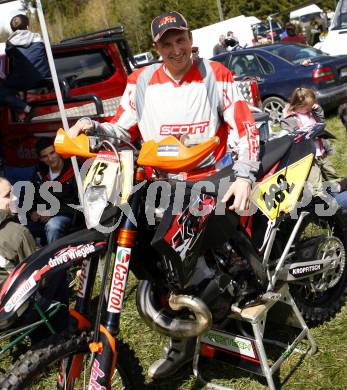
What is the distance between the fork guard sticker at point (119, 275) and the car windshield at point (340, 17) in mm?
10329

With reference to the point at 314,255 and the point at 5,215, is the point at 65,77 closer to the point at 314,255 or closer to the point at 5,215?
the point at 5,215

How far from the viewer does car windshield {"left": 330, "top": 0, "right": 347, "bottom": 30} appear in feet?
36.4

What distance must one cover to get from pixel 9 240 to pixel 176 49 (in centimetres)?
157

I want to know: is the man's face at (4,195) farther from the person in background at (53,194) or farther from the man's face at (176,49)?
the man's face at (176,49)

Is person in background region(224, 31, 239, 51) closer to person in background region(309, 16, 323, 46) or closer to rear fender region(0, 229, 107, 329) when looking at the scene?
person in background region(309, 16, 323, 46)

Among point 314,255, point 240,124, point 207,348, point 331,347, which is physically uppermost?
point 240,124

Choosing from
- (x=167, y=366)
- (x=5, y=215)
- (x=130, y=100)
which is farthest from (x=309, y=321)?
(x=5, y=215)

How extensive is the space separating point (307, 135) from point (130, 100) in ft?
3.35

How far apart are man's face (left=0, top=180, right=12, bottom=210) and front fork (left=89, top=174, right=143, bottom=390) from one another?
1404 millimetres

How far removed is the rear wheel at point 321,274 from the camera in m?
3.17

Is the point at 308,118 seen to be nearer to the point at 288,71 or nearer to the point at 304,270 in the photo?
the point at 304,270

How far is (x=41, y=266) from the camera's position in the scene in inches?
81.8

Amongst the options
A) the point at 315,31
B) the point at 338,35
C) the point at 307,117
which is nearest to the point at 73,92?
the point at 307,117

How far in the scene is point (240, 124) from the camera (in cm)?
256
